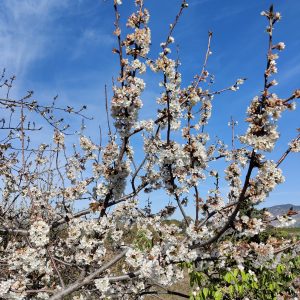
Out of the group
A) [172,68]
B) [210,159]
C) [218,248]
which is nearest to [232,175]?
[210,159]

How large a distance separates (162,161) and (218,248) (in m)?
1.12

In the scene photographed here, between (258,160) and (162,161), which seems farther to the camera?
(162,161)

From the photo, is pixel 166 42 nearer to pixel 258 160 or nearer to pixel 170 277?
pixel 258 160

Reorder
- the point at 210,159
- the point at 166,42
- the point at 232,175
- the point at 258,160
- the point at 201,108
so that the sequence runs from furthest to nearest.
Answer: the point at 210,159, the point at 201,108, the point at 232,175, the point at 166,42, the point at 258,160

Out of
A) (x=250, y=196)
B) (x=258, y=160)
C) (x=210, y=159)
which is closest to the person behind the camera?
(x=258, y=160)

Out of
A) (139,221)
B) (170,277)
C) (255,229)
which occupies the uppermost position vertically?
(139,221)

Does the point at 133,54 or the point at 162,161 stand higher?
the point at 133,54

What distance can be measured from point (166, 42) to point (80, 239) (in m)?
2.46

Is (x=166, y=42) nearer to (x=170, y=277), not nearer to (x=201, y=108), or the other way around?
(x=201, y=108)

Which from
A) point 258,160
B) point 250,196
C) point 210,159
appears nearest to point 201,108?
point 210,159

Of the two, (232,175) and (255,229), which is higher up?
(232,175)

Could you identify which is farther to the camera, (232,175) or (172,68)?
(232,175)

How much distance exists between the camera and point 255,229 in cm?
373

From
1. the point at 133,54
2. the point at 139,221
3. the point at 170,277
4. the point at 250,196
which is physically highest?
the point at 133,54
